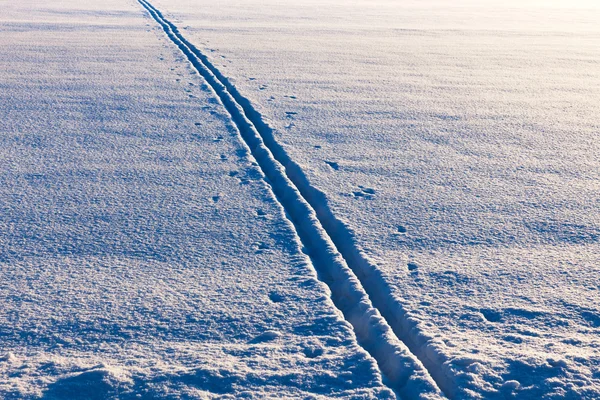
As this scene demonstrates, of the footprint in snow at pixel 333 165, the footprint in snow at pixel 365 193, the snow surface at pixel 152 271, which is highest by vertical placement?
the footprint in snow at pixel 333 165

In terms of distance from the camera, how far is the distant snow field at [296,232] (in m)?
2.11

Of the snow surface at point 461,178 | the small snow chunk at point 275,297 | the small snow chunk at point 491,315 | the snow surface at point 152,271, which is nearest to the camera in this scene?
the snow surface at point 152,271

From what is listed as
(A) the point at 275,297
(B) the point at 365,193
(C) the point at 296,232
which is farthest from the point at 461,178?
(A) the point at 275,297

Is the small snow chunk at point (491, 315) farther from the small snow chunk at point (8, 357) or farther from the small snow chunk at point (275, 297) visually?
the small snow chunk at point (8, 357)

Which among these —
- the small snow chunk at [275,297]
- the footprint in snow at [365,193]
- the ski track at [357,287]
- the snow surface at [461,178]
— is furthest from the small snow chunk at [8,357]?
the footprint in snow at [365,193]

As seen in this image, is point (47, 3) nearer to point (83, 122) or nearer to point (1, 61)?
point (1, 61)

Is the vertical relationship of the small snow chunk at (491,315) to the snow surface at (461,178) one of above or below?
below

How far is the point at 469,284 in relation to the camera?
259 cm

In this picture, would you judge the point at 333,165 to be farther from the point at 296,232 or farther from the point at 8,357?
the point at 8,357

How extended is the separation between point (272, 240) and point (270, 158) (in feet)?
3.60

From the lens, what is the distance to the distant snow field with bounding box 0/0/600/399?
211cm

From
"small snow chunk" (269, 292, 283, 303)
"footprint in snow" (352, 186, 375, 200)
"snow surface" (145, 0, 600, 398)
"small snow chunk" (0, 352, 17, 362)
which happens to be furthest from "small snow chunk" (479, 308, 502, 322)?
"small snow chunk" (0, 352, 17, 362)

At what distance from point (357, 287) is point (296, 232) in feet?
1.94

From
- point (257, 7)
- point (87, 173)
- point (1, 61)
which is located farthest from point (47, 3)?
point (87, 173)
